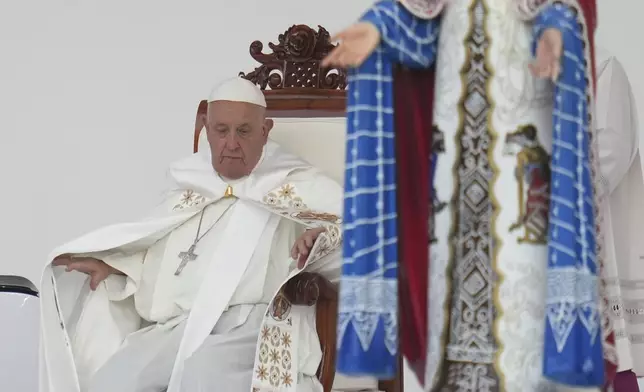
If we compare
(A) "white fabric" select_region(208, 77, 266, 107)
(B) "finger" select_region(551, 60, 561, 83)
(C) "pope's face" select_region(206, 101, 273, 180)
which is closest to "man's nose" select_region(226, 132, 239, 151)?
(C) "pope's face" select_region(206, 101, 273, 180)

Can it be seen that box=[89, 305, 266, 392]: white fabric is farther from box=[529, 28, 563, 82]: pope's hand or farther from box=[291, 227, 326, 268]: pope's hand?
box=[529, 28, 563, 82]: pope's hand

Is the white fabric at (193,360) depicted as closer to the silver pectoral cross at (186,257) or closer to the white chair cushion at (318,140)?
the silver pectoral cross at (186,257)

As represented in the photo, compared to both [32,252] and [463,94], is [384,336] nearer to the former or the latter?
[463,94]

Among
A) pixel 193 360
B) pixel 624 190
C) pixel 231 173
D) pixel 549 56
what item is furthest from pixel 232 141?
pixel 549 56

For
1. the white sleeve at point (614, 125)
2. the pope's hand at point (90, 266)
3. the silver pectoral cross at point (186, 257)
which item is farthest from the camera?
the silver pectoral cross at point (186, 257)

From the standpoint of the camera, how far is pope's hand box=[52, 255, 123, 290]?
3934mm

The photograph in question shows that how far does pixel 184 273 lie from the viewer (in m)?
4.05

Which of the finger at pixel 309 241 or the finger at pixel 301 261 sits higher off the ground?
the finger at pixel 309 241

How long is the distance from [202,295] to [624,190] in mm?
1367

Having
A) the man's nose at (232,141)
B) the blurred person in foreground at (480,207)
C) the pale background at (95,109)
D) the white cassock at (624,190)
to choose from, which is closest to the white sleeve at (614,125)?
the white cassock at (624,190)

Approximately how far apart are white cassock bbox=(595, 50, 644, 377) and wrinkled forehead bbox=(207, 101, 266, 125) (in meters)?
1.29

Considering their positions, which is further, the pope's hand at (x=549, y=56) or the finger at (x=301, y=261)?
the finger at (x=301, y=261)

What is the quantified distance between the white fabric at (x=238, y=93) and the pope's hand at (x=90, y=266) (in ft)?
2.27

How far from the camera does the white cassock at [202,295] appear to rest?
12.2 feet
